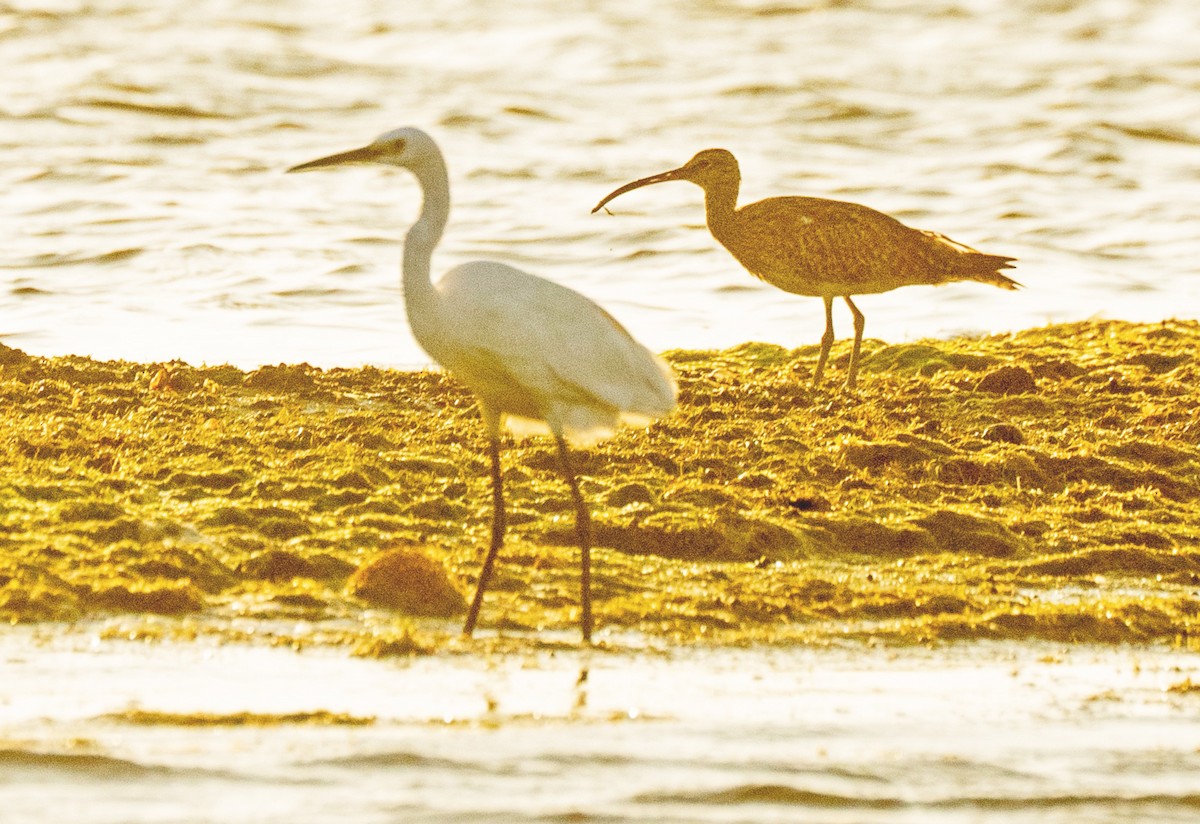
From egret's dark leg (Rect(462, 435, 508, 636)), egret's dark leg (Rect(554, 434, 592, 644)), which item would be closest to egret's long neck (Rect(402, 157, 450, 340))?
egret's dark leg (Rect(462, 435, 508, 636))

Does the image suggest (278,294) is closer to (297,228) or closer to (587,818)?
(297,228)

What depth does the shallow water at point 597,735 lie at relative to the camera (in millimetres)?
4754

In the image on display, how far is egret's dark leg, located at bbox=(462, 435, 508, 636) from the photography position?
6438 millimetres

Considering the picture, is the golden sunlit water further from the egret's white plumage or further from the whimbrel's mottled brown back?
the whimbrel's mottled brown back

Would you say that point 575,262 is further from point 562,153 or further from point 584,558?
point 584,558

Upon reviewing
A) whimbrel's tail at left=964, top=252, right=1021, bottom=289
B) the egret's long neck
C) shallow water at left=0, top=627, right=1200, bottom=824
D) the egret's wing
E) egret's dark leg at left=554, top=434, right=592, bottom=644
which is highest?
whimbrel's tail at left=964, top=252, right=1021, bottom=289

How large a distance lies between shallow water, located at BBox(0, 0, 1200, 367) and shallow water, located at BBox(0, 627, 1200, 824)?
5582mm

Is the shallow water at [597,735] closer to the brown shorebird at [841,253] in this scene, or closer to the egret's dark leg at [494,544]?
the egret's dark leg at [494,544]

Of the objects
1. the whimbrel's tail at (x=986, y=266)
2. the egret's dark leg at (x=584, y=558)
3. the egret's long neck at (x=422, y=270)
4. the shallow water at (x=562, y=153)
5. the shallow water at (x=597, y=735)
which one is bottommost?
the shallow water at (x=597, y=735)

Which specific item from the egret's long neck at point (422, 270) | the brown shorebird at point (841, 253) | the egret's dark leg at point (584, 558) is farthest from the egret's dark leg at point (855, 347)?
the egret's long neck at point (422, 270)

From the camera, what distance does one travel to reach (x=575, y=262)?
15.3 meters

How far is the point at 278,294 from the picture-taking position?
1349 cm

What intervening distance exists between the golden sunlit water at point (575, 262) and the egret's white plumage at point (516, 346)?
95cm

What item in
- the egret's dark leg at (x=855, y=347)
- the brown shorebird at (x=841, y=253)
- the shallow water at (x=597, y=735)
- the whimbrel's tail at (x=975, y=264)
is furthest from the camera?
the whimbrel's tail at (x=975, y=264)
